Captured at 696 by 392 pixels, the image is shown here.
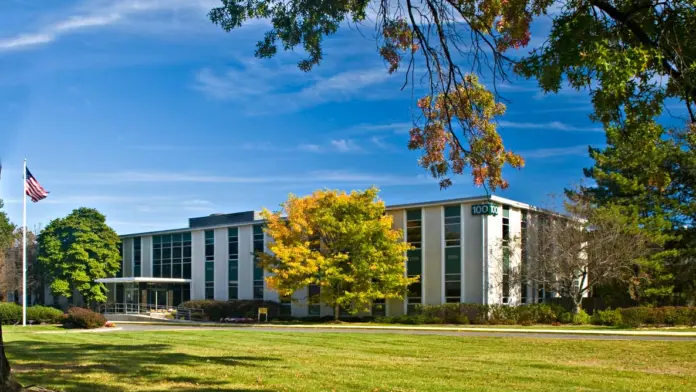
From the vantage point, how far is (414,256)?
151 ft

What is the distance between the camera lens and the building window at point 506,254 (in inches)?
1699

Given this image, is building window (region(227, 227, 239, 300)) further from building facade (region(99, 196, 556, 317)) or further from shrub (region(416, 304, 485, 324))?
shrub (region(416, 304, 485, 324))

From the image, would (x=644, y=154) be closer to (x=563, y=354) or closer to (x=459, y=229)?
(x=563, y=354)

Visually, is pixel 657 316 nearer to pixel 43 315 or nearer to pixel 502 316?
pixel 502 316

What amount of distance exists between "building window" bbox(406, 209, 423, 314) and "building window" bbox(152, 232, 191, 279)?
22880 mm

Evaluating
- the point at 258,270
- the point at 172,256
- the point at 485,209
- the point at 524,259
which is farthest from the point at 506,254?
the point at 172,256

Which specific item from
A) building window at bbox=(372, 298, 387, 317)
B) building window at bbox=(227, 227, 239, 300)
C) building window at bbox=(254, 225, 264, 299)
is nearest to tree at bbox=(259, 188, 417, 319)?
building window at bbox=(372, 298, 387, 317)

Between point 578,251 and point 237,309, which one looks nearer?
point 578,251

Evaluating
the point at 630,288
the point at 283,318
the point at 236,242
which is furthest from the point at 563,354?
the point at 236,242

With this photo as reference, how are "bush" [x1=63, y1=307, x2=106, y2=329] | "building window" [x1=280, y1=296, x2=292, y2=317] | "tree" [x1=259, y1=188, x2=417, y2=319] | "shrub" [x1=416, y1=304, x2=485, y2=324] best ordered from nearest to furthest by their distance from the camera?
"bush" [x1=63, y1=307, x2=106, y2=329]
"shrub" [x1=416, y1=304, x2=485, y2=324]
"tree" [x1=259, y1=188, x2=417, y2=319]
"building window" [x1=280, y1=296, x2=292, y2=317]

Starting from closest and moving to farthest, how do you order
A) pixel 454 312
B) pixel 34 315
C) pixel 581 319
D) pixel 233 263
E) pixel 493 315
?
1. pixel 581 319
2. pixel 493 315
3. pixel 454 312
4. pixel 34 315
5. pixel 233 263

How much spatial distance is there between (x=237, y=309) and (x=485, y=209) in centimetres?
2082

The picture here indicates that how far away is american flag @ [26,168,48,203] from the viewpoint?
39469mm

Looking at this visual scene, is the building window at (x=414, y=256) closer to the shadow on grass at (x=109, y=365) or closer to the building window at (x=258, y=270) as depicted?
the building window at (x=258, y=270)
